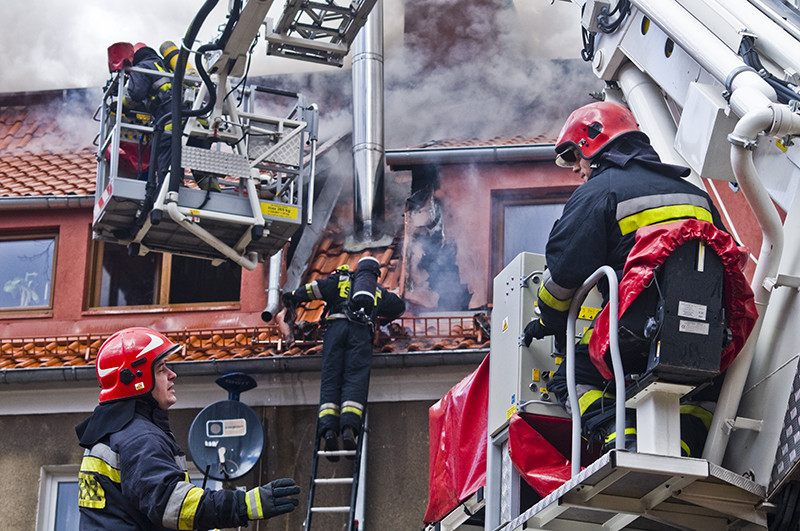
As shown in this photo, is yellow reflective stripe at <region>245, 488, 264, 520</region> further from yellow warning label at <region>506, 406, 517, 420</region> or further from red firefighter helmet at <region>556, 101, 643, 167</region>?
red firefighter helmet at <region>556, 101, 643, 167</region>

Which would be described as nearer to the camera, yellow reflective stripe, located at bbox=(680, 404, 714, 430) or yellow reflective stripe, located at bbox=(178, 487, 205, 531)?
yellow reflective stripe, located at bbox=(178, 487, 205, 531)

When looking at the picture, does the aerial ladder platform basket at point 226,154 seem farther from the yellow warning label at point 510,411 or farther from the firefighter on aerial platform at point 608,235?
the firefighter on aerial platform at point 608,235

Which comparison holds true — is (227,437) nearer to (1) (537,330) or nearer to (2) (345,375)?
(2) (345,375)

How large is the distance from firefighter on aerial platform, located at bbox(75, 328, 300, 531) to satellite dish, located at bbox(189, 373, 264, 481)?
4.46m

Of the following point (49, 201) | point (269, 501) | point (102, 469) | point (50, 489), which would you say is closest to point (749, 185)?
point (269, 501)

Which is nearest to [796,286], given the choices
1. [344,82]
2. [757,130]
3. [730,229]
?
[757,130]

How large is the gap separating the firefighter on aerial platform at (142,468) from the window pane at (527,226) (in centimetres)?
623

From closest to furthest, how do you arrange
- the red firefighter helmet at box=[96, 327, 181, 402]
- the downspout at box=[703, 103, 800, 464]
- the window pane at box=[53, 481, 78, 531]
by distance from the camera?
the downspout at box=[703, 103, 800, 464]
the red firefighter helmet at box=[96, 327, 181, 402]
the window pane at box=[53, 481, 78, 531]

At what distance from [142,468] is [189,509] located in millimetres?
271

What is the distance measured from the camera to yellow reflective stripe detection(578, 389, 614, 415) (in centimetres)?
506

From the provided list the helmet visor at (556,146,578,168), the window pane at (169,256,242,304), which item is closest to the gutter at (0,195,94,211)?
the window pane at (169,256,242,304)

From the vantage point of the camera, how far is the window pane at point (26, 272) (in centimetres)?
1173

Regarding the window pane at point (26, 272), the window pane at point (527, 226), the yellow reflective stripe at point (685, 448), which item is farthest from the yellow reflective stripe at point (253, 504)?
the window pane at point (26, 272)

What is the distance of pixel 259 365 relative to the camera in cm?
1009
